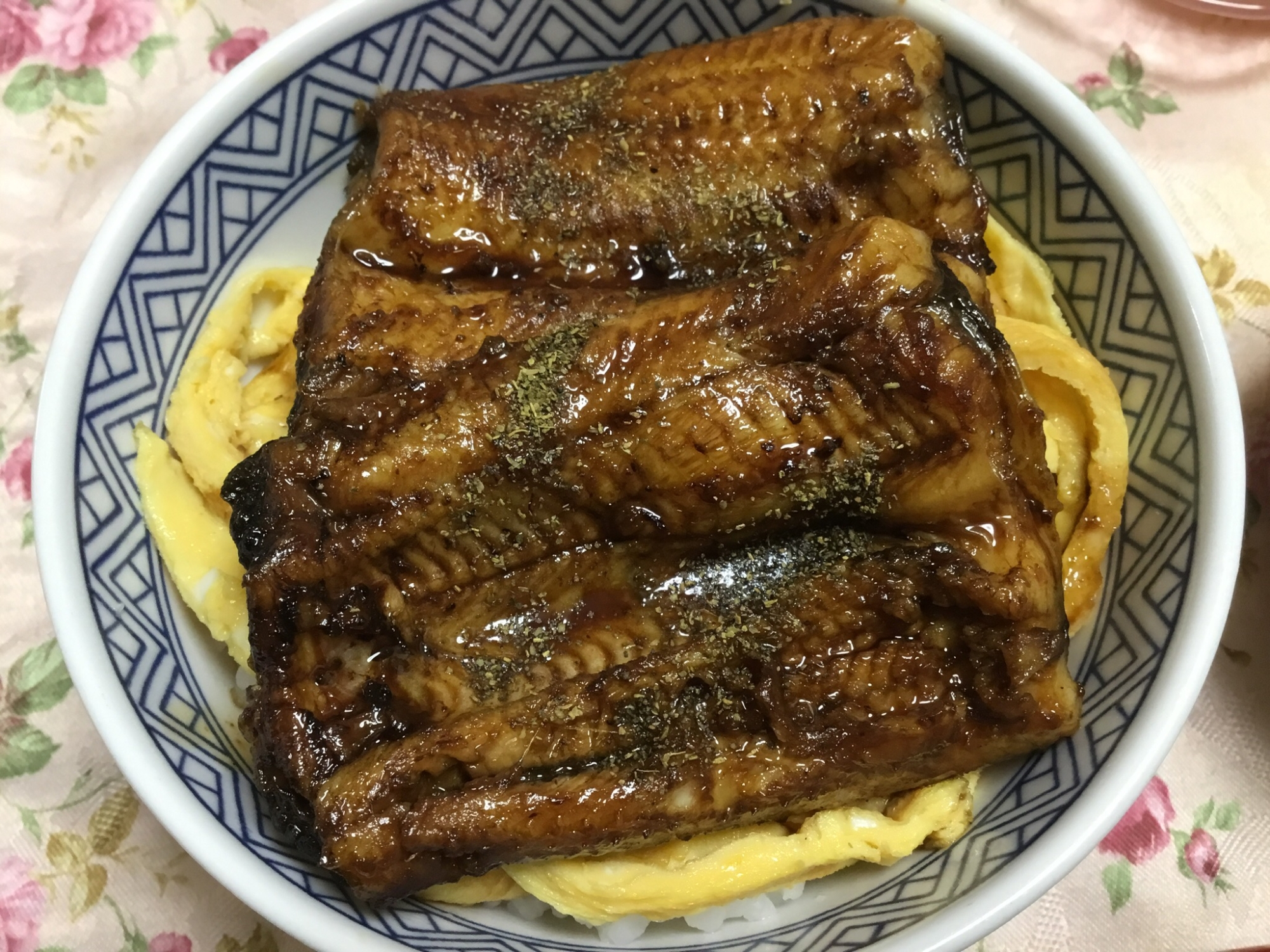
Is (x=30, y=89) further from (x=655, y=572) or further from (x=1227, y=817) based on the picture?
(x=1227, y=817)

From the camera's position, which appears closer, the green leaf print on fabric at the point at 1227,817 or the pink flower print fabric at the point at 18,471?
the green leaf print on fabric at the point at 1227,817

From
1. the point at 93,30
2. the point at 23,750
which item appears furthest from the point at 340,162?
the point at 23,750

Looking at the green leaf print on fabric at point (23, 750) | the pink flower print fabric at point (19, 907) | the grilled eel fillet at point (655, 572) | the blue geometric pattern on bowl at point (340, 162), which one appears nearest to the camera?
the grilled eel fillet at point (655, 572)

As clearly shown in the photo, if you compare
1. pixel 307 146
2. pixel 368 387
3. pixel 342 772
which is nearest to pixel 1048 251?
pixel 368 387

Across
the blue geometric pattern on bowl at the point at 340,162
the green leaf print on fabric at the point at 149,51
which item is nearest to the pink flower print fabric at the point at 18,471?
the blue geometric pattern on bowl at the point at 340,162

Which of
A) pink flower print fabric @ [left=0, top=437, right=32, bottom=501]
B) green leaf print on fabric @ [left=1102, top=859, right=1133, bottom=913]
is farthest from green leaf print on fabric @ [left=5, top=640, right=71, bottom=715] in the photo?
green leaf print on fabric @ [left=1102, top=859, right=1133, bottom=913]

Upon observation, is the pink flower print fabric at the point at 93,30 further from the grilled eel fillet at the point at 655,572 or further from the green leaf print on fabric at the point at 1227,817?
the green leaf print on fabric at the point at 1227,817

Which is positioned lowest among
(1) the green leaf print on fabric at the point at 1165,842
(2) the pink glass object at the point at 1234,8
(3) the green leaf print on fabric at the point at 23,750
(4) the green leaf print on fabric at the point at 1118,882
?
(3) the green leaf print on fabric at the point at 23,750
